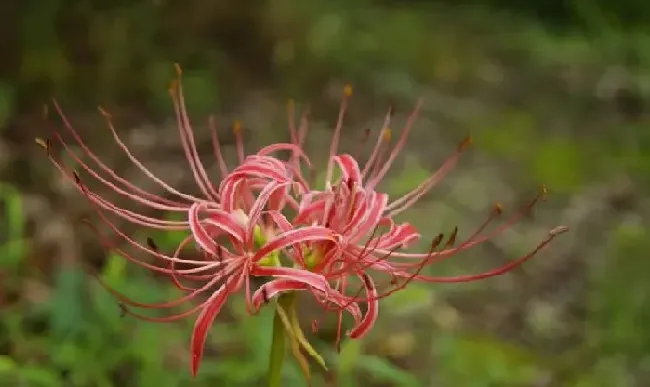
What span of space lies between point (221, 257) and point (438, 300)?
107 cm

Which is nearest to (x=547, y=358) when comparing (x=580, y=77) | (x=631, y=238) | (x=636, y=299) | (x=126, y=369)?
(x=636, y=299)

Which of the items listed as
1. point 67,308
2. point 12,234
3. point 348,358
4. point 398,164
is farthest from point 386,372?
point 398,164

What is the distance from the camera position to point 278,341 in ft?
2.36

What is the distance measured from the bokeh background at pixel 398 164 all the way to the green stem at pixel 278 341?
374 mm

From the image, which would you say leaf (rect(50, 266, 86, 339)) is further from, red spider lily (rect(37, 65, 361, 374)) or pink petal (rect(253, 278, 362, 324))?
pink petal (rect(253, 278, 362, 324))

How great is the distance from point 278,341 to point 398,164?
1660 millimetres

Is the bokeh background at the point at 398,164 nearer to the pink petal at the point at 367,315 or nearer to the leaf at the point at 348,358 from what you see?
the leaf at the point at 348,358

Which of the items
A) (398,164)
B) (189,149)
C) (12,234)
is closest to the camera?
(189,149)

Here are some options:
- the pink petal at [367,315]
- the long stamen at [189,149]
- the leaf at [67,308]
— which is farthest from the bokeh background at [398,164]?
the pink petal at [367,315]

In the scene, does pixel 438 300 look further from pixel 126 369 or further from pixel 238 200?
pixel 238 200

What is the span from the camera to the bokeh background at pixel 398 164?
1.22 metres

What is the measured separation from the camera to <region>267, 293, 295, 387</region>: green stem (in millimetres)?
692

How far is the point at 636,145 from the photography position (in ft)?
8.68

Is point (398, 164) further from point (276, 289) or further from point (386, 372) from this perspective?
point (276, 289)
